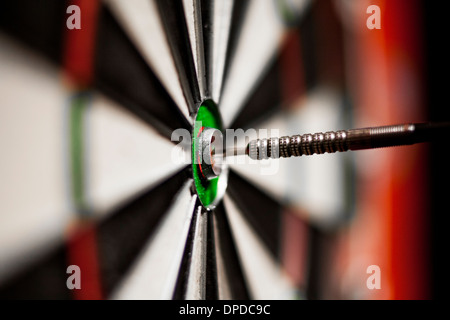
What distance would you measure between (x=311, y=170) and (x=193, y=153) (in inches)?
11.9

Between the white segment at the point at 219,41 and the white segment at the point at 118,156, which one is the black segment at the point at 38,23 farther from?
the white segment at the point at 219,41

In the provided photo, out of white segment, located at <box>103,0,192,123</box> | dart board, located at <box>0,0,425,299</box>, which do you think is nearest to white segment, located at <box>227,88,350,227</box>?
dart board, located at <box>0,0,425,299</box>

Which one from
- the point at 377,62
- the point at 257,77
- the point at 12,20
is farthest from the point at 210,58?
the point at 377,62

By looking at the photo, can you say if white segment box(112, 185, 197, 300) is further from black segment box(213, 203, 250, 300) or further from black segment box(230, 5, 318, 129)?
black segment box(230, 5, 318, 129)

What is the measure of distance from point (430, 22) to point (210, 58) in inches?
17.3

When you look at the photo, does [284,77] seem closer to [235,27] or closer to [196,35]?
[235,27]

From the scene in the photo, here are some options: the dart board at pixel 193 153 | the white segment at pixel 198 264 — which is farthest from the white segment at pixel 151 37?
the white segment at pixel 198 264

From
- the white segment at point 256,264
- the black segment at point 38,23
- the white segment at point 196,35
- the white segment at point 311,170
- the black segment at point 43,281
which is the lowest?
the white segment at point 256,264

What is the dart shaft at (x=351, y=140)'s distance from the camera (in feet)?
1.01

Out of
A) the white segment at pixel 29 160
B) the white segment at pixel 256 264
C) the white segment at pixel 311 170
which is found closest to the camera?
the white segment at pixel 29 160

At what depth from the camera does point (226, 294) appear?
0.43m

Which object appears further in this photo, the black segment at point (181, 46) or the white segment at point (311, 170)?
the white segment at point (311, 170)

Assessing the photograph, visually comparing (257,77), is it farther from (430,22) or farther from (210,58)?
(430,22)

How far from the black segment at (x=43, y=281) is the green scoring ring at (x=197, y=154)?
154mm
